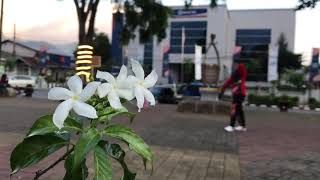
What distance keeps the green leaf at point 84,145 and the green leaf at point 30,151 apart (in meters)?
0.25

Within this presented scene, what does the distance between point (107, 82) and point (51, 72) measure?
238 feet

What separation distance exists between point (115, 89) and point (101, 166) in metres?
0.47

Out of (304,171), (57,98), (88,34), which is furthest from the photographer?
(88,34)

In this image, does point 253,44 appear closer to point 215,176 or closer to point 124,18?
point 124,18

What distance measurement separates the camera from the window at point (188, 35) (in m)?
79.1

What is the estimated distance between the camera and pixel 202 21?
79.2m

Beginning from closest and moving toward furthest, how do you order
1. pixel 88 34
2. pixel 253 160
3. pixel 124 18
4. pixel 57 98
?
pixel 57 98, pixel 253 160, pixel 88 34, pixel 124 18

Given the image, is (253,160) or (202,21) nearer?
(253,160)

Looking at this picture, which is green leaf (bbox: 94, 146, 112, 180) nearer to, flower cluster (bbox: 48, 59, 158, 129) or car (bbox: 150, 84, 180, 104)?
flower cluster (bbox: 48, 59, 158, 129)

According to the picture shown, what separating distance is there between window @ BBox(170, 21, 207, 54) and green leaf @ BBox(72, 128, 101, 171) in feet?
248

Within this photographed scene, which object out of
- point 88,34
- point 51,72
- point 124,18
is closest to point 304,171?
point 88,34

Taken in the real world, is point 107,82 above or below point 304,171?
above

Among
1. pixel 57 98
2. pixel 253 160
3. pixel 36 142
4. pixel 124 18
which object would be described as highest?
pixel 124 18

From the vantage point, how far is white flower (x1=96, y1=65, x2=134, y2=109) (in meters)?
3.45
